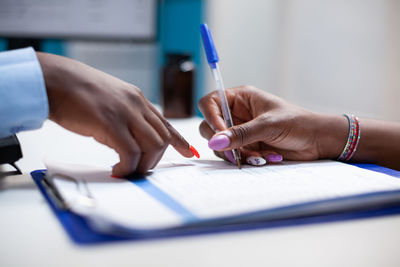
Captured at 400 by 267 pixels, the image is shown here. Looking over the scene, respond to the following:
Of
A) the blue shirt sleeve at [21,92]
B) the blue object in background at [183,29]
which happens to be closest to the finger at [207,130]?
the blue shirt sleeve at [21,92]

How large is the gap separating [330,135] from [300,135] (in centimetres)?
6

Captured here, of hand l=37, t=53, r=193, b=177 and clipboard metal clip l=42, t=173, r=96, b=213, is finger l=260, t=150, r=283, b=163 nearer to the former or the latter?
hand l=37, t=53, r=193, b=177

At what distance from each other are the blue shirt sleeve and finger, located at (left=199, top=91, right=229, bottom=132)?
316mm

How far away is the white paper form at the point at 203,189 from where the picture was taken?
364 millimetres

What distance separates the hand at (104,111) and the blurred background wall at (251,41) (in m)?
1.05

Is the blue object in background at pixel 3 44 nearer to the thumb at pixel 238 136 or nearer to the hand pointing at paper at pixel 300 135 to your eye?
the hand pointing at paper at pixel 300 135

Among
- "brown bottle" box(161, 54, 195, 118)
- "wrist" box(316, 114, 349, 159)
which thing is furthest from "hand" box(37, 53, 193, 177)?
"brown bottle" box(161, 54, 195, 118)

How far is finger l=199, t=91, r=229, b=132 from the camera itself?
71 cm

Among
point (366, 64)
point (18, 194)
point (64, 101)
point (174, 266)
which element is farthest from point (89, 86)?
point (366, 64)

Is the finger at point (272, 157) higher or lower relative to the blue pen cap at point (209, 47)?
lower

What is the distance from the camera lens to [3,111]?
1.61 ft

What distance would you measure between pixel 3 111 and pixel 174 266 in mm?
329

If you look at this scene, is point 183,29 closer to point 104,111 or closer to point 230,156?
point 230,156

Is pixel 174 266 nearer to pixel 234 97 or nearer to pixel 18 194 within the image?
pixel 18 194
